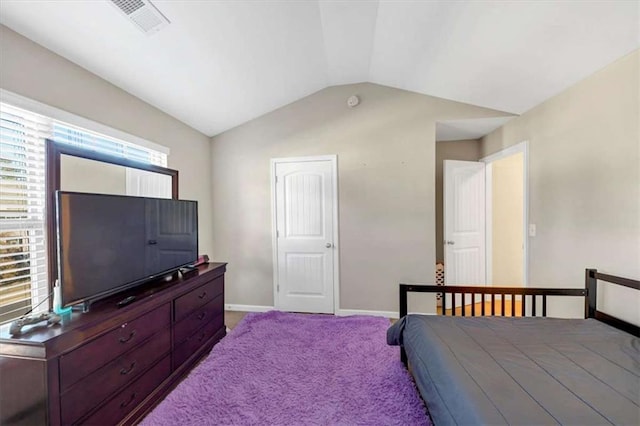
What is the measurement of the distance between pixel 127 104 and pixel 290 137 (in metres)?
1.71

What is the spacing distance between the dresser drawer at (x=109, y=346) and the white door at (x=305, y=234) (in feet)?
5.67

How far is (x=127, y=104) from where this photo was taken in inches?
90.4

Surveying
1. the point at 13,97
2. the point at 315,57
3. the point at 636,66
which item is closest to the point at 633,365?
the point at 636,66

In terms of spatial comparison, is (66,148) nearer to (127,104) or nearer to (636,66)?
(127,104)

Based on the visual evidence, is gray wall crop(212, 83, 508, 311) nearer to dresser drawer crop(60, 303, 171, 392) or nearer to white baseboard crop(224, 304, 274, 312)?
white baseboard crop(224, 304, 274, 312)

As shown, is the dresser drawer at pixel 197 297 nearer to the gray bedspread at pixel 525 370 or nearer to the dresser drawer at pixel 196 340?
the dresser drawer at pixel 196 340

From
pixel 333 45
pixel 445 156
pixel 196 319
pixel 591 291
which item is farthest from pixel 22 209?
pixel 445 156

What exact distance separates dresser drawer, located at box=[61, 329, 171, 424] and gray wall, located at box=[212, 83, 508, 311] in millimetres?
1751

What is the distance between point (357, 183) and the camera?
3312mm

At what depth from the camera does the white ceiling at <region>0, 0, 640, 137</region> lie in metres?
1.61

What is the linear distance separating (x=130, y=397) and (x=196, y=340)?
0.68 m

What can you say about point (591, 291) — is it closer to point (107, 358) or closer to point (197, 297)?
point (197, 297)

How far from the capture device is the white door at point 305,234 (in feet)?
11.1

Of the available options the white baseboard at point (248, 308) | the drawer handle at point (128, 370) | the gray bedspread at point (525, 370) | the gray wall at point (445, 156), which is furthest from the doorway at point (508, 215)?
the drawer handle at point (128, 370)
